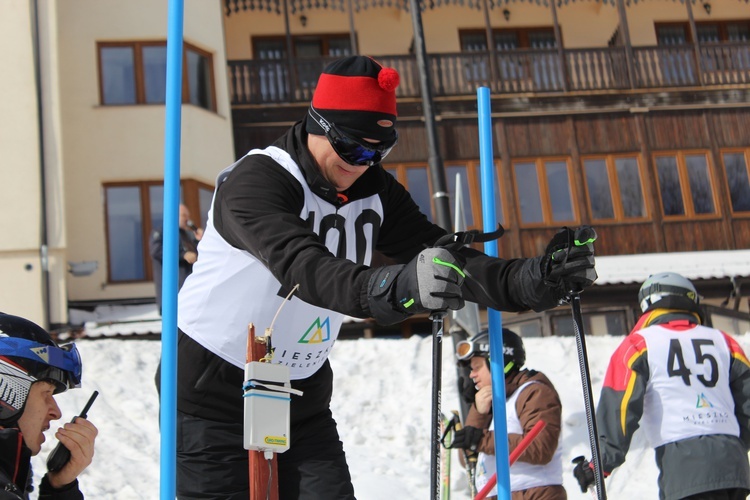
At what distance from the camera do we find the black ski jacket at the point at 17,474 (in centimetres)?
242

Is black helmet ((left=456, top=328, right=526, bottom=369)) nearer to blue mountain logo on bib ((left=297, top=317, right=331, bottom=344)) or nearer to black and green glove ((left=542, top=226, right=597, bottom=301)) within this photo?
blue mountain logo on bib ((left=297, top=317, right=331, bottom=344))

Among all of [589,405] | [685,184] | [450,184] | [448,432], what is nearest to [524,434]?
[448,432]

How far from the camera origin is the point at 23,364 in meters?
2.65

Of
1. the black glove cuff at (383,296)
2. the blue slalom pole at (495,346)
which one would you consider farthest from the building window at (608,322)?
the black glove cuff at (383,296)

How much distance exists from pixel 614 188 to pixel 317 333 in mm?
15576

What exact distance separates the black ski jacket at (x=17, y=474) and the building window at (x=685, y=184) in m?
16.5

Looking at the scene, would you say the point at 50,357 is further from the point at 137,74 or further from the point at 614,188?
the point at 614,188

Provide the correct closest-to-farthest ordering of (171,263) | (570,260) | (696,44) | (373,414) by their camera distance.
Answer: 1. (570,260)
2. (171,263)
3. (373,414)
4. (696,44)

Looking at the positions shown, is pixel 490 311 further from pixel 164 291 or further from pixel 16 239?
pixel 16 239

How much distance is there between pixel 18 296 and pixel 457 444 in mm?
8474

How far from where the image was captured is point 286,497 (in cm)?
291

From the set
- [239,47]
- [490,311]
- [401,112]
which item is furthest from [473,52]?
[490,311]

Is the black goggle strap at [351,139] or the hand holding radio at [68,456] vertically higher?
the black goggle strap at [351,139]

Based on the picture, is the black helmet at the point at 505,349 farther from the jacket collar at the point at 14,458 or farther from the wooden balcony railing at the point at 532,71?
the wooden balcony railing at the point at 532,71
